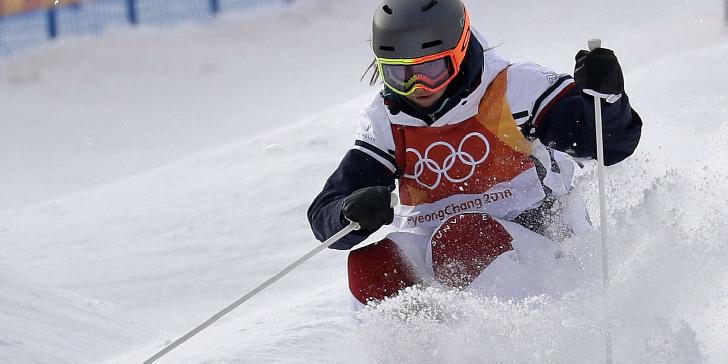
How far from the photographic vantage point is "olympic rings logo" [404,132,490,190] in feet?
11.7

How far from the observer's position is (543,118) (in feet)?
11.7

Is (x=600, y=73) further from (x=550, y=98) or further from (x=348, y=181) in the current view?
(x=348, y=181)

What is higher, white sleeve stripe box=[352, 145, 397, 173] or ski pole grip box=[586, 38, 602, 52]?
ski pole grip box=[586, 38, 602, 52]

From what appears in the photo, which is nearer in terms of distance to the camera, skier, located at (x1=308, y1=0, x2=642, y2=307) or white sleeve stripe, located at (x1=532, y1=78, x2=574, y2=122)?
skier, located at (x1=308, y1=0, x2=642, y2=307)

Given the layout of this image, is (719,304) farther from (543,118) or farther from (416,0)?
(416,0)

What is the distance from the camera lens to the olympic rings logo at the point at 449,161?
3572 mm

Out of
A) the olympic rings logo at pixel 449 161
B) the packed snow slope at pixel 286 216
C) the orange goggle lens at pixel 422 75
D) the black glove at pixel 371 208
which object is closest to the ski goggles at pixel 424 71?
the orange goggle lens at pixel 422 75

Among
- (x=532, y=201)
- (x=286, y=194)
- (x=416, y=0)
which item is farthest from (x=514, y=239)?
(x=286, y=194)

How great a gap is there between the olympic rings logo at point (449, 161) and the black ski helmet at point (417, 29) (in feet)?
1.01

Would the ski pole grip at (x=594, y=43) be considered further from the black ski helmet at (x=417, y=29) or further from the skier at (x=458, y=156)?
the black ski helmet at (x=417, y=29)

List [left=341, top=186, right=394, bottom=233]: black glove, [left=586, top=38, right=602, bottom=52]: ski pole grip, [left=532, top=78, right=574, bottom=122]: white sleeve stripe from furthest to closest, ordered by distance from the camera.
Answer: [left=532, top=78, right=574, bottom=122]: white sleeve stripe, [left=341, top=186, right=394, bottom=233]: black glove, [left=586, top=38, right=602, bottom=52]: ski pole grip

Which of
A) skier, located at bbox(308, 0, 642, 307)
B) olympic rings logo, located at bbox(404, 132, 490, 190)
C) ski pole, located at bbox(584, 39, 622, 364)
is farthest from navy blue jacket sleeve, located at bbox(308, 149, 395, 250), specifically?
ski pole, located at bbox(584, 39, 622, 364)

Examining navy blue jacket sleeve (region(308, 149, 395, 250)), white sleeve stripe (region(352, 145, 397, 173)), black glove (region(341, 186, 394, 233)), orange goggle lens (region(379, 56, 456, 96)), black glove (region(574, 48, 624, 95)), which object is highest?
black glove (region(574, 48, 624, 95))

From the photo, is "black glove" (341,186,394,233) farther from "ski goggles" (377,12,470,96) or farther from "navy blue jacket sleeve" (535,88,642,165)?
"navy blue jacket sleeve" (535,88,642,165)
